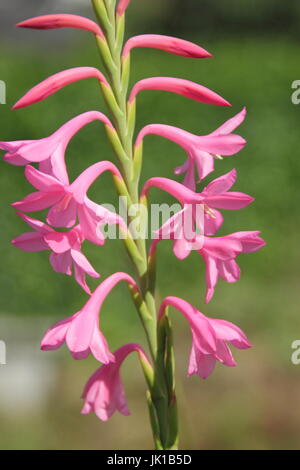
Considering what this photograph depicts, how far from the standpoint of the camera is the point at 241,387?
2.84 metres

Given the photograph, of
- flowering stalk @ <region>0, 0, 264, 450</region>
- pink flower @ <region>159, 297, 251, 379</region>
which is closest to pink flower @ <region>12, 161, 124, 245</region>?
flowering stalk @ <region>0, 0, 264, 450</region>

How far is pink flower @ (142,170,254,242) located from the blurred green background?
6 cm

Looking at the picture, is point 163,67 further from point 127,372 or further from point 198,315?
point 198,315

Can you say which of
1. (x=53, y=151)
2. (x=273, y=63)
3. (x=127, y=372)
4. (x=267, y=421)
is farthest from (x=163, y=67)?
(x=53, y=151)

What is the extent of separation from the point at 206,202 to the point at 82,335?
0.17 meters

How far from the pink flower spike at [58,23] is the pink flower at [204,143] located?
0.11 m

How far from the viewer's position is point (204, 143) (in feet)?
2.63

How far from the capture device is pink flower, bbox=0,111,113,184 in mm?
736

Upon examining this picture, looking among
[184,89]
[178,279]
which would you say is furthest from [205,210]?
[178,279]

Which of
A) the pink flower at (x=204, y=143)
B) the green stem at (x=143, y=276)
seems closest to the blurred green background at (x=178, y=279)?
the green stem at (x=143, y=276)

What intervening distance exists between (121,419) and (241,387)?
472 millimetres

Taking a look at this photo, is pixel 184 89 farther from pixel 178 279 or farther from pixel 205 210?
pixel 178 279

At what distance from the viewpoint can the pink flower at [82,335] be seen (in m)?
0.74

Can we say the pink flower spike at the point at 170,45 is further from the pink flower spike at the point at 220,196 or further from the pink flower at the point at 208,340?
the pink flower at the point at 208,340
